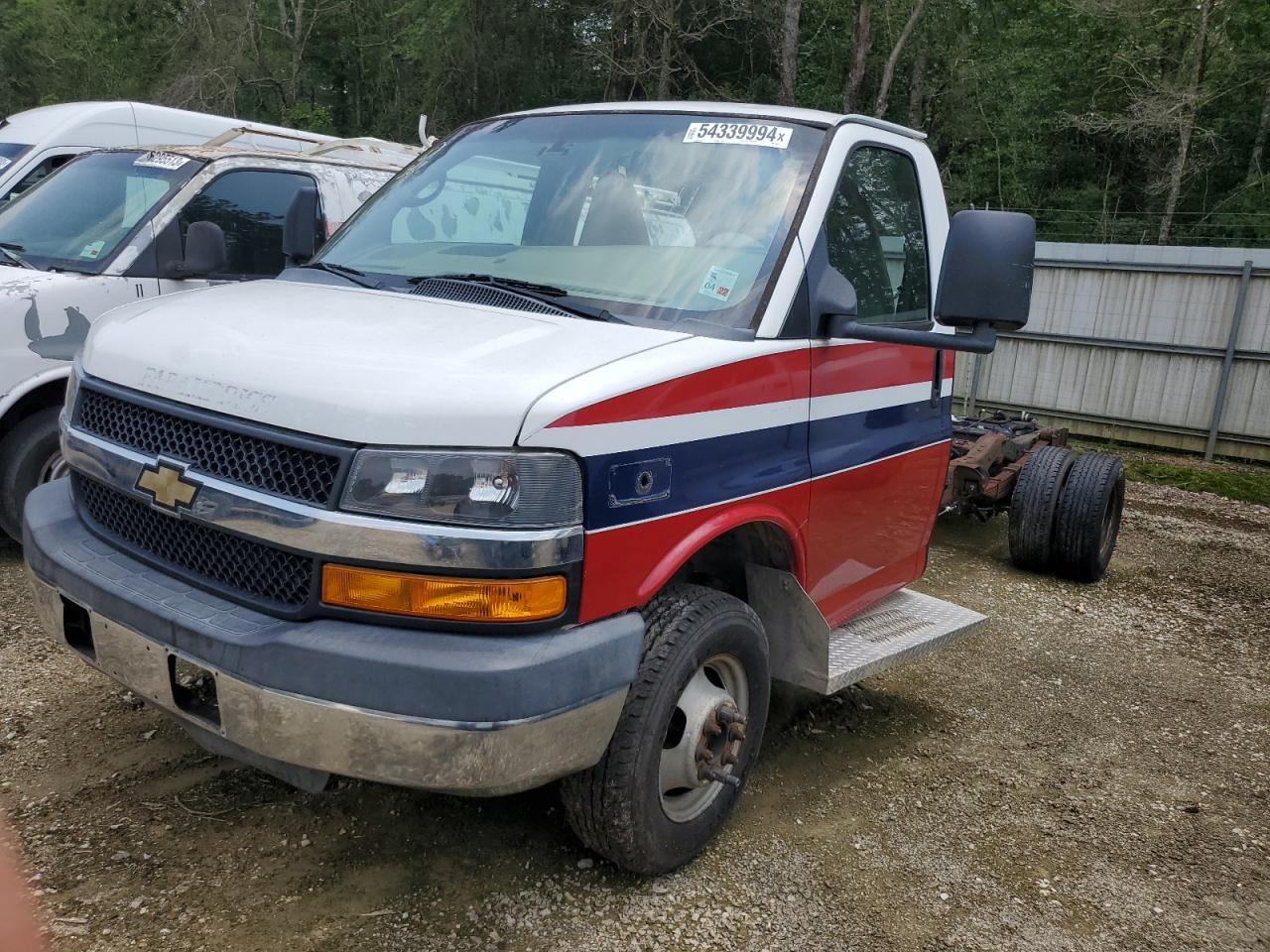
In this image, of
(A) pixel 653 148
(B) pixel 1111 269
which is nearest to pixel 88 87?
(B) pixel 1111 269

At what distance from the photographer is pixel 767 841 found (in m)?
3.35

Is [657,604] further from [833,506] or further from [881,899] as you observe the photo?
[881,899]

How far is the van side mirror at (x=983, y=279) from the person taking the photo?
9.69ft

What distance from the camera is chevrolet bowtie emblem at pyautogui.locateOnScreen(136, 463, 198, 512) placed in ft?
8.37

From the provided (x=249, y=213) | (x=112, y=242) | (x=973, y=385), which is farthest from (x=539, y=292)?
(x=973, y=385)

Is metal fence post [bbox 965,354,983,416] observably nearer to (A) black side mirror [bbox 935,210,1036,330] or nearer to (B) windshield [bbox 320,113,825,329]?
(B) windshield [bbox 320,113,825,329]

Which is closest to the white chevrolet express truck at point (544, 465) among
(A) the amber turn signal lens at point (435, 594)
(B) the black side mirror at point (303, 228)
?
(A) the amber turn signal lens at point (435, 594)

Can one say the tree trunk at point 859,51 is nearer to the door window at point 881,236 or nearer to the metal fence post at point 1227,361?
the metal fence post at point 1227,361

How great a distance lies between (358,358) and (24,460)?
12.1ft

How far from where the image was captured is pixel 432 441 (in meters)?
2.30

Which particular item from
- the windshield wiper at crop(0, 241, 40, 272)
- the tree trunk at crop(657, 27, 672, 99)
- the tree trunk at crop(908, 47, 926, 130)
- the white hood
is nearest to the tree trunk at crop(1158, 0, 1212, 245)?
the tree trunk at crop(908, 47, 926, 130)

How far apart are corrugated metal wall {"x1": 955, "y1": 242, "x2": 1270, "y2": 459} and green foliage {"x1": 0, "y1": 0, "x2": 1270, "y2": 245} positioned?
11282 mm

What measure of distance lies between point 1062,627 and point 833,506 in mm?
3018

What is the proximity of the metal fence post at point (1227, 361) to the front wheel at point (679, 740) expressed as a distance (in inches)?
383
